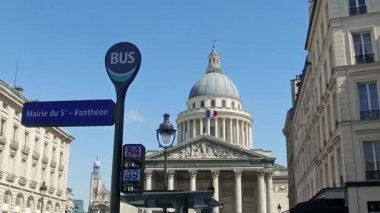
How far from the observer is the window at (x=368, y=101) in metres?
22.9

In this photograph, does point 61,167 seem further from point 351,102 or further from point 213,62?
point 213,62

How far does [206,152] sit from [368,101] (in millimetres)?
59562

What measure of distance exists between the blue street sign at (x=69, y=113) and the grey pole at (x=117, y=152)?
0.17 metres

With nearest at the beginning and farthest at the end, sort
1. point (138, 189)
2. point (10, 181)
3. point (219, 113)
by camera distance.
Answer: point (138, 189), point (10, 181), point (219, 113)

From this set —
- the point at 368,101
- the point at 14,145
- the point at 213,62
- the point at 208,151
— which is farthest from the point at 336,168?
the point at 213,62

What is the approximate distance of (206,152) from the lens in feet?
269

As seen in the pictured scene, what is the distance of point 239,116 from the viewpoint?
104 m

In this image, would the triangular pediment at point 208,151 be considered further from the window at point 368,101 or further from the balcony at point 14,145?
the window at point 368,101

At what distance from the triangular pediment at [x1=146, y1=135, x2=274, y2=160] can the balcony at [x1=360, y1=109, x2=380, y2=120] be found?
58.7 m

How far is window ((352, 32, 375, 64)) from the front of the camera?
23.6 metres

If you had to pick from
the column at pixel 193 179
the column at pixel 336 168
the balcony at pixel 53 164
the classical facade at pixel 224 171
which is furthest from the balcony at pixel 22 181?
the column at pixel 193 179

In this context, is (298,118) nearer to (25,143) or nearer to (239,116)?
(25,143)

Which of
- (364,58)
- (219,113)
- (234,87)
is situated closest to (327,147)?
(364,58)

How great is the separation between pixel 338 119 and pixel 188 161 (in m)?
58.3
